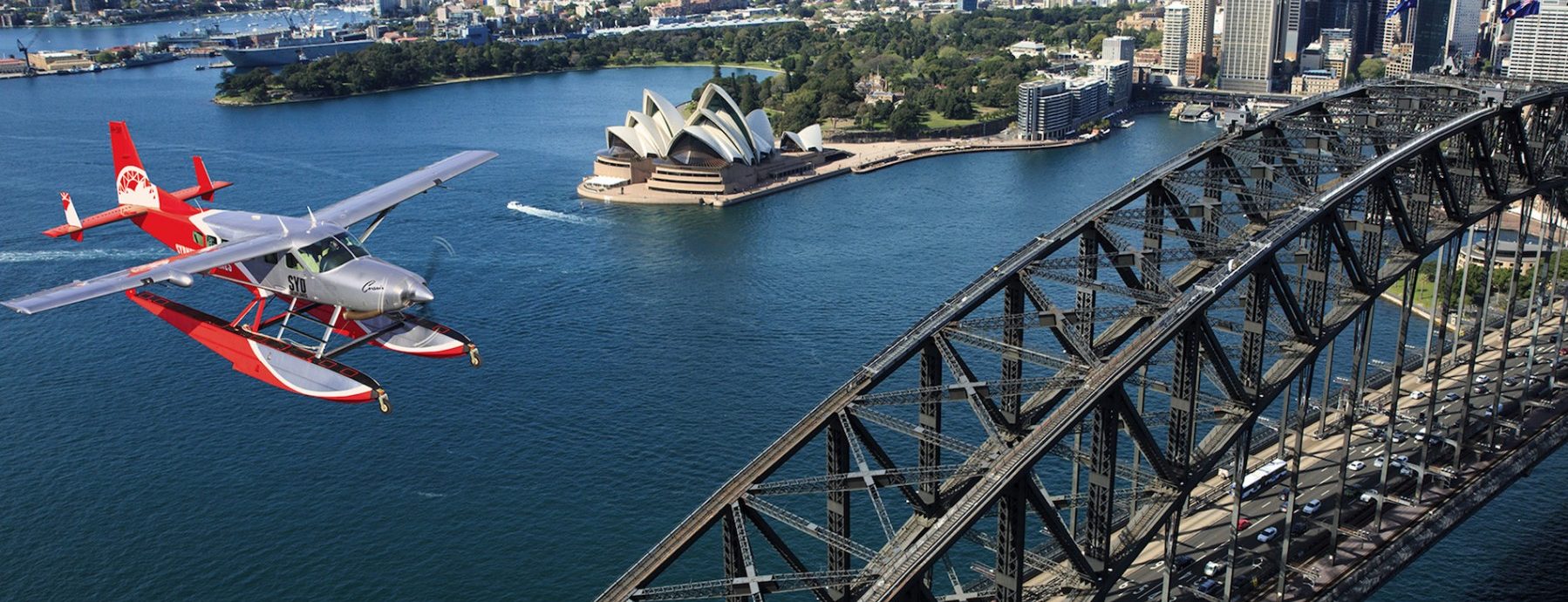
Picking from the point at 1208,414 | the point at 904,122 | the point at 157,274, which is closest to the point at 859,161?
the point at 904,122

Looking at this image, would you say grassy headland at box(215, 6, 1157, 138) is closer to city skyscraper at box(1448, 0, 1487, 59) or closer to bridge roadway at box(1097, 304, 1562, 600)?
city skyscraper at box(1448, 0, 1487, 59)

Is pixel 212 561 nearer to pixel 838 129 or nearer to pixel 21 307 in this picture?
pixel 21 307

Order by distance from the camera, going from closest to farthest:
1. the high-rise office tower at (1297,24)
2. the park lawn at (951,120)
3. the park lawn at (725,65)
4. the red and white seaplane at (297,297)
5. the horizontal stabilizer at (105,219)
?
the red and white seaplane at (297,297), the horizontal stabilizer at (105,219), the park lawn at (951,120), the high-rise office tower at (1297,24), the park lawn at (725,65)

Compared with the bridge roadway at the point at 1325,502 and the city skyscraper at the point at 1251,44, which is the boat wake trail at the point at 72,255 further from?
the city skyscraper at the point at 1251,44

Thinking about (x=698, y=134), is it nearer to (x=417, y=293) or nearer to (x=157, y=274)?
(x=417, y=293)

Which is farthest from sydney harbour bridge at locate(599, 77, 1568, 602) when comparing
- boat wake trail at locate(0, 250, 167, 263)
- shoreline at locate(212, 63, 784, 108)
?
shoreline at locate(212, 63, 784, 108)

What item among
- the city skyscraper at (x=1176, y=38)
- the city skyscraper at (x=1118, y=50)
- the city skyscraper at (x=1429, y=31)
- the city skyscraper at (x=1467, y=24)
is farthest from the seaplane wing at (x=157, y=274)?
the city skyscraper at (x=1429, y=31)
